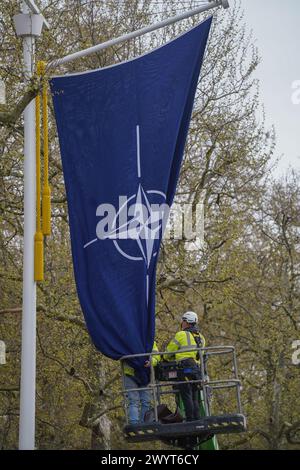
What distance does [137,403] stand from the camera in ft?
52.7

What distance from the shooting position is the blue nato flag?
15531 mm

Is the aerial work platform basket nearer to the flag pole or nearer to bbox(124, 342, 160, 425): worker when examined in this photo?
bbox(124, 342, 160, 425): worker

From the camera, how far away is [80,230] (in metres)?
15.8

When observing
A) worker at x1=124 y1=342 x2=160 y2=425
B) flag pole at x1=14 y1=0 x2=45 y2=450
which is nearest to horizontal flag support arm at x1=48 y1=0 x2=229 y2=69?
flag pole at x1=14 y1=0 x2=45 y2=450

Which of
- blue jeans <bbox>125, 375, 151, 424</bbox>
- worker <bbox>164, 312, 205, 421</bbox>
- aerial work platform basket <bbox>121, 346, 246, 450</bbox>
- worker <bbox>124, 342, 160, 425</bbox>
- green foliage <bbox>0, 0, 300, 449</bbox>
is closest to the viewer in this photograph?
aerial work platform basket <bbox>121, 346, 246, 450</bbox>

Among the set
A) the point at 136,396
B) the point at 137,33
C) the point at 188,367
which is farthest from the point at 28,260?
the point at 137,33

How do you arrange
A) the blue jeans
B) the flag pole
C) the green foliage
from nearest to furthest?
the flag pole, the blue jeans, the green foliage

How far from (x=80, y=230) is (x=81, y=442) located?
86.5 ft

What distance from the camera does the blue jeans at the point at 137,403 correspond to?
1600 cm

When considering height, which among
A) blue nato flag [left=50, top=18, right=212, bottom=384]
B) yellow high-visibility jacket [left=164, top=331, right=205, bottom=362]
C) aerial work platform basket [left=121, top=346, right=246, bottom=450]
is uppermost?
blue nato flag [left=50, top=18, right=212, bottom=384]

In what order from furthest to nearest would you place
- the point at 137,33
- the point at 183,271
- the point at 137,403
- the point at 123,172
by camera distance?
the point at 183,271
the point at 137,33
the point at 137,403
the point at 123,172

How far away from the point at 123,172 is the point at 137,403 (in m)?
3.44

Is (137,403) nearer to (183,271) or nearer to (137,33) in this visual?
(137,33)
